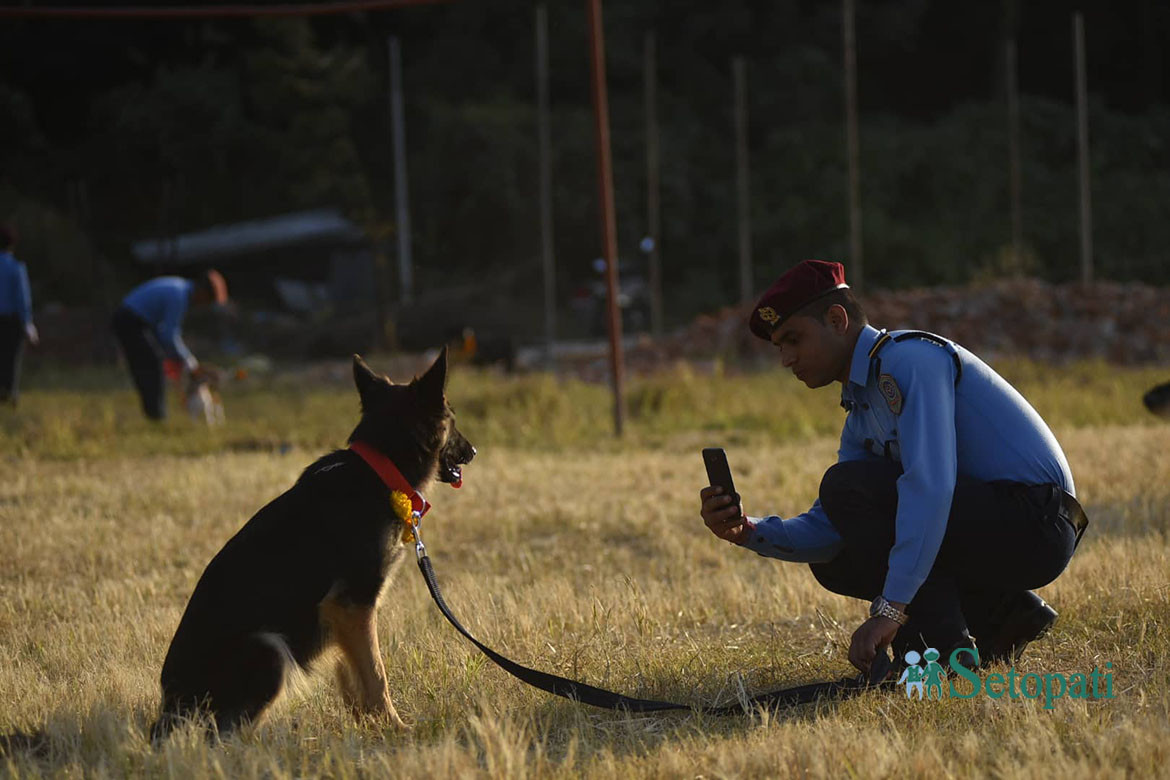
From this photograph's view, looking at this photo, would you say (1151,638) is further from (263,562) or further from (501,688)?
(263,562)

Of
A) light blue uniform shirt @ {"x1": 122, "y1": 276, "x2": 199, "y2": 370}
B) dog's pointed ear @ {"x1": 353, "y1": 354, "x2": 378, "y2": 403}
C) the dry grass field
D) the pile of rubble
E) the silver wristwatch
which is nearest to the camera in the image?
the dry grass field

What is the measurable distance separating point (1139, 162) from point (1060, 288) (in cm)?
1587

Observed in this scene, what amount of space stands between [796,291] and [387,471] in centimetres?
161

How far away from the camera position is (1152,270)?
2808 cm

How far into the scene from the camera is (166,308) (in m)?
13.3

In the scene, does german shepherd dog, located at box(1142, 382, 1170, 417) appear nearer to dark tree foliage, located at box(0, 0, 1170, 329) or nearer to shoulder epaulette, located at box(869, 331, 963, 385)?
shoulder epaulette, located at box(869, 331, 963, 385)

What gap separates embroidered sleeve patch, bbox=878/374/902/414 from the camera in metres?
4.25

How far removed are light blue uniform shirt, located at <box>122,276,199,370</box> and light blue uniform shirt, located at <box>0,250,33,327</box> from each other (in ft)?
3.96

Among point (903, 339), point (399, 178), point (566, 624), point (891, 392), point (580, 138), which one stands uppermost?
point (580, 138)

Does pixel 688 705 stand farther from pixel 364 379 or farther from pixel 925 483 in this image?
pixel 364 379

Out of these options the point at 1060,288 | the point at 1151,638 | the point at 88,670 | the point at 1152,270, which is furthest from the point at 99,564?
the point at 1152,270

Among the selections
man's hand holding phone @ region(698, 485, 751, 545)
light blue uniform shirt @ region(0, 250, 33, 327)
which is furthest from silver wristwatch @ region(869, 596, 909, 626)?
light blue uniform shirt @ region(0, 250, 33, 327)

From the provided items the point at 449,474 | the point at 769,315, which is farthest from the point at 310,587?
the point at 769,315

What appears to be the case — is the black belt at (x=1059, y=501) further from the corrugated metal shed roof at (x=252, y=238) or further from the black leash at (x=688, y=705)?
the corrugated metal shed roof at (x=252, y=238)
